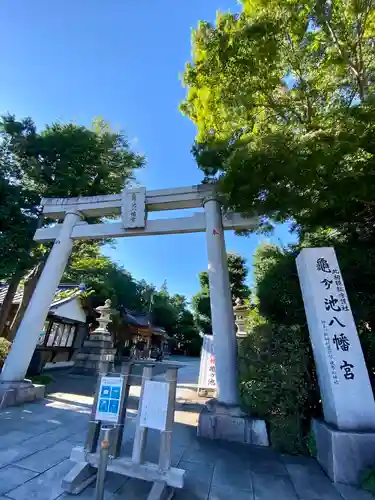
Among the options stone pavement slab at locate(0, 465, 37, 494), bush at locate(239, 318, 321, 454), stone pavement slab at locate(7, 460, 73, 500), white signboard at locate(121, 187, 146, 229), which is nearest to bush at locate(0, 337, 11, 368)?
white signboard at locate(121, 187, 146, 229)

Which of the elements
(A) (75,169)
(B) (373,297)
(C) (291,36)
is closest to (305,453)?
(B) (373,297)

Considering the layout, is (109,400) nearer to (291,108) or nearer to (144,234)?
(144,234)

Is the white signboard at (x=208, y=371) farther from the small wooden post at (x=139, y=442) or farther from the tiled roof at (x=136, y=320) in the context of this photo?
the tiled roof at (x=136, y=320)

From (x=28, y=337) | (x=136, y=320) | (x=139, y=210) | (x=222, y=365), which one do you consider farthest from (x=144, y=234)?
(x=136, y=320)

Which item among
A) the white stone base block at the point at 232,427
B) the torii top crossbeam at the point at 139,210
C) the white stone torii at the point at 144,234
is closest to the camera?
the white stone base block at the point at 232,427

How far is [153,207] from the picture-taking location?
690 centimetres

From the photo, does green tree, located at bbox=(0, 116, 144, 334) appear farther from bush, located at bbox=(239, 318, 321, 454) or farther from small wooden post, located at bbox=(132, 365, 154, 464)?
bush, located at bbox=(239, 318, 321, 454)

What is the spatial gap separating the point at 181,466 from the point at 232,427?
1.34 meters

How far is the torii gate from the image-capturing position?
4.87 meters

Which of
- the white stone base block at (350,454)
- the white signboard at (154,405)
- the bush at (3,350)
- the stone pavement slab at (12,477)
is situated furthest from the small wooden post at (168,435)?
the bush at (3,350)

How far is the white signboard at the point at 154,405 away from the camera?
2615mm

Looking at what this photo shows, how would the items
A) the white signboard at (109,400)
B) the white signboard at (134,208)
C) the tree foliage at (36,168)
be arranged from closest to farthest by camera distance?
the white signboard at (109,400), the white signboard at (134,208), the tree foliage at (36,168)

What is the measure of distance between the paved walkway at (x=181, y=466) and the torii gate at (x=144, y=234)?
3.19 feet

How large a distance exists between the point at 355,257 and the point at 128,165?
740 cm
